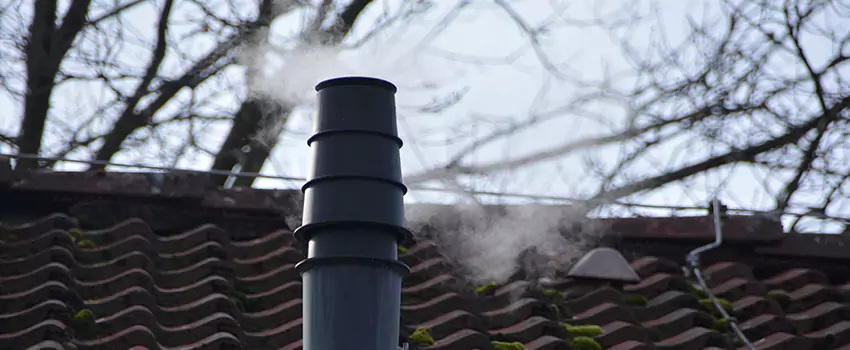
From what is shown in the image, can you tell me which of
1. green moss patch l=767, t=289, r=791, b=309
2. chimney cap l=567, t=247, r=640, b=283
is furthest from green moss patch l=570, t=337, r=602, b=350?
green moss patch l=767, t=289, r=791, b=309

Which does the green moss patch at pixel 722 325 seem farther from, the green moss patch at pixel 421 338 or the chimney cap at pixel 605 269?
the green moss patch at pixel 421 338

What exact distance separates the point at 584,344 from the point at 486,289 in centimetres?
72

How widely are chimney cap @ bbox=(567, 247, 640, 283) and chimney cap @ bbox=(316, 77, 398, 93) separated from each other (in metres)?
2.12

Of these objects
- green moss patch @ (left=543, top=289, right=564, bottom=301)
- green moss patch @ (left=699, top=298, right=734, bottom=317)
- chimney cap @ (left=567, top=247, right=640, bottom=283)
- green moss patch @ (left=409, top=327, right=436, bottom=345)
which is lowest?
green moss patch @ (left=409, top=327, right=436, bottom=345)

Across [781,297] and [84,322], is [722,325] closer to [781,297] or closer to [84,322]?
[781,297]

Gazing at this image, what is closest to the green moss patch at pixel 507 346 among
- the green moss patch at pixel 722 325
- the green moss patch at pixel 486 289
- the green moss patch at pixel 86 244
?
the green moss patch at pixel 486 289

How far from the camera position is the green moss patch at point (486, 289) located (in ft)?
17.6

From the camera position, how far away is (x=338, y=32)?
488 inches

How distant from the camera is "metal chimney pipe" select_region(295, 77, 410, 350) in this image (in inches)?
127

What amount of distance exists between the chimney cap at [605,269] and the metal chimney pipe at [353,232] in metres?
2.21

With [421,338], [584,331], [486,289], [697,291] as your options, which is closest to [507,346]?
[421,338]

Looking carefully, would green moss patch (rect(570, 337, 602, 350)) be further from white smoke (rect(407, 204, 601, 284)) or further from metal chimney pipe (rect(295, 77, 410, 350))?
metal chimney pipe (rect(295, 77, 410, 350))

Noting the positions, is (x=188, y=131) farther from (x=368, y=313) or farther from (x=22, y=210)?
(x=368, y=313)

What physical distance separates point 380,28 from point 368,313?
352 inches
